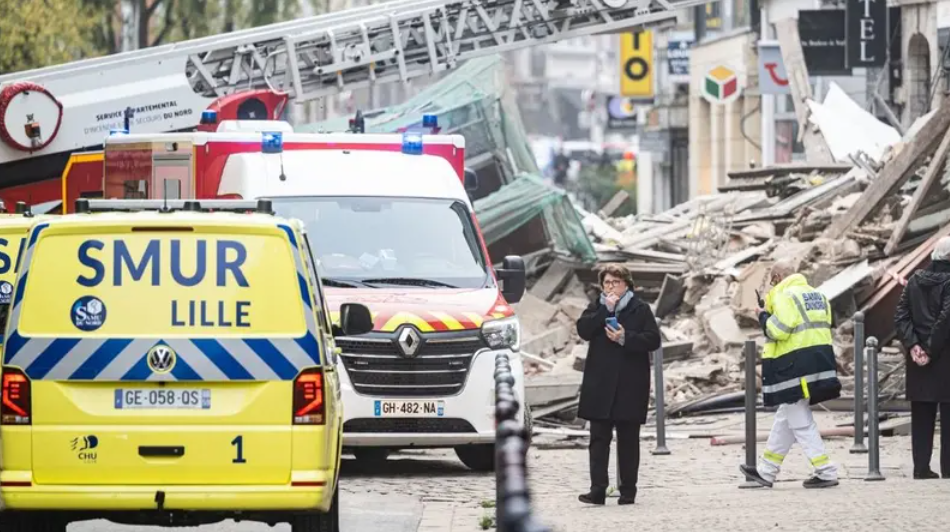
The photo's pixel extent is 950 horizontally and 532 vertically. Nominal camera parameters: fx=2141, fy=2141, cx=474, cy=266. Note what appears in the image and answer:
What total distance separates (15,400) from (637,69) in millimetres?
59305

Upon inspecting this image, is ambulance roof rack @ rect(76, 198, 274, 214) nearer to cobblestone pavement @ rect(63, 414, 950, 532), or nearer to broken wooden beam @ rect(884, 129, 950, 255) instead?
cobblestone pavement @ rect(63, 414, 950, 532)

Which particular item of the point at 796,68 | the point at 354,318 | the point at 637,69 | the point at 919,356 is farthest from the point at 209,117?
the point at 637,69

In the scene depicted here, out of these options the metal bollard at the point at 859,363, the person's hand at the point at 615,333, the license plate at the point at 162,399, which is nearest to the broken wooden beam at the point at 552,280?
the metal bollard at the point at 859,363

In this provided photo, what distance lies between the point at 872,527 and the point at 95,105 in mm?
15726

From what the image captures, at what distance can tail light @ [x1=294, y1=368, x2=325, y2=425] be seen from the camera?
9305mm

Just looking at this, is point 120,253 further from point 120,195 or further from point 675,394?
point 675,394

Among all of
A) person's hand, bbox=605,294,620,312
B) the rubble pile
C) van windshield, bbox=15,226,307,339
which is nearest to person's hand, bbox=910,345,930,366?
person's hand, bbox=605,294,620,312

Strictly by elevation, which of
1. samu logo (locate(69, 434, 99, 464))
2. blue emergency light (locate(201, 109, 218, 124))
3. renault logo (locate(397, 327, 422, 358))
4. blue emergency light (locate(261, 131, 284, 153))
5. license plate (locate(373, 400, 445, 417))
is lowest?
license plate (locate(373, 400, 445, 417))

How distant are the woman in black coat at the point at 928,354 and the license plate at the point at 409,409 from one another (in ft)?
10.4

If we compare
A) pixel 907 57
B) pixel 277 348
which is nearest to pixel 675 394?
pixel 277 348

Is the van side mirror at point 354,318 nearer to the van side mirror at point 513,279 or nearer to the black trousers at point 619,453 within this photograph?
the black trousers at point 619,453

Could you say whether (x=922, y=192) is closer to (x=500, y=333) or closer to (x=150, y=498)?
(x=500, y=333)

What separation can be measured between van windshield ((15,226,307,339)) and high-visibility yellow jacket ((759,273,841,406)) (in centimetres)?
513

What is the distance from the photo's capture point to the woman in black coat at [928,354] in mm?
14266
